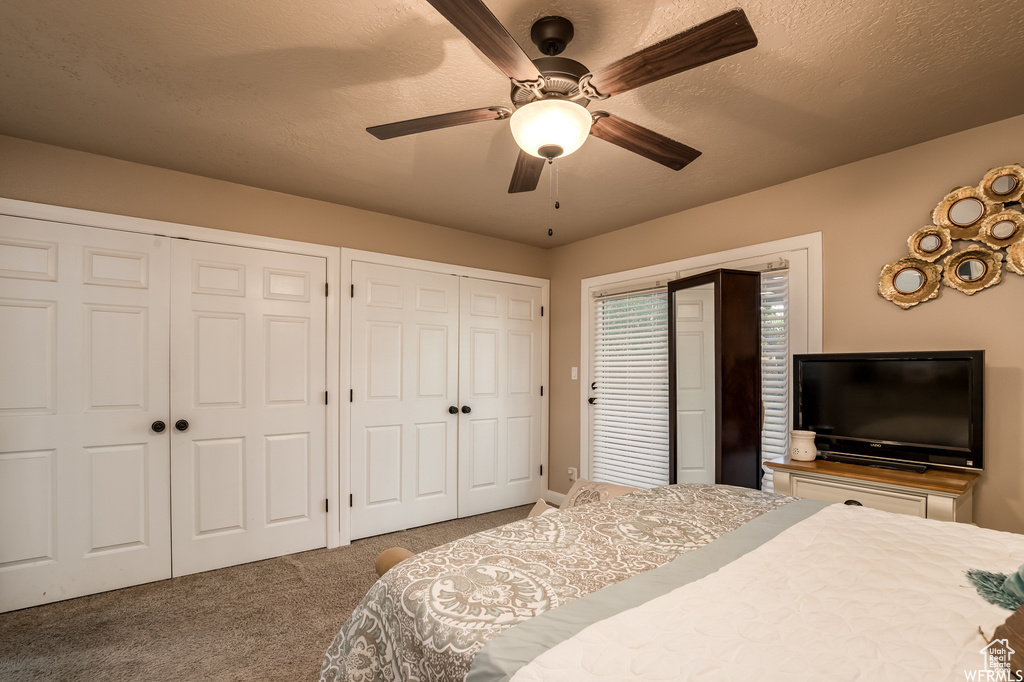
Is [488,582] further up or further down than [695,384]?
further down

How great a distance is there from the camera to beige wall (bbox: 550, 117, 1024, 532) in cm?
225

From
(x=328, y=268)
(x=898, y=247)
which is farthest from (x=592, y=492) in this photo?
(x=328, y=268)

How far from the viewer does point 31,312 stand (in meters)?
2.56

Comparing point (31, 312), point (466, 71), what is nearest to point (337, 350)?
point (31, 312)

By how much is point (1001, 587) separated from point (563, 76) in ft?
5.57

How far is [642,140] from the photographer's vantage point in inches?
72.5

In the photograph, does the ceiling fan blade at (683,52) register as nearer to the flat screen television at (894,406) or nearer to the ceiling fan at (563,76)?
the ceiling fan at (563,76)

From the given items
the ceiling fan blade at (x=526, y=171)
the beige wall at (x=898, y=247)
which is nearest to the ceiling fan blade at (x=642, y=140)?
the ceiling fan blade at (x=526, y=171)

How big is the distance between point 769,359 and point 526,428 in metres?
2.20

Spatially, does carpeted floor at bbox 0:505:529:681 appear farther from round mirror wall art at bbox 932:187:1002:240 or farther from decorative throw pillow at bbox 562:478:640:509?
round mirror wall art at bbox 932:187:1002:240

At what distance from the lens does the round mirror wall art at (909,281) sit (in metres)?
2.46

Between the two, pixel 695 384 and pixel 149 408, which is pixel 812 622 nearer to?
pixel 695 384

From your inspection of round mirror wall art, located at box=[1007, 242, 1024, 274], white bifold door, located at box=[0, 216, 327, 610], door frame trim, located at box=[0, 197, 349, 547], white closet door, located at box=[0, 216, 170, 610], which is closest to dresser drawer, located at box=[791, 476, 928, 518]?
round mirror wall art, located at box=[1007, 242, 1024, 274]

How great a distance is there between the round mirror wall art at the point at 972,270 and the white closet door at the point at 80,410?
4259 millimetres
